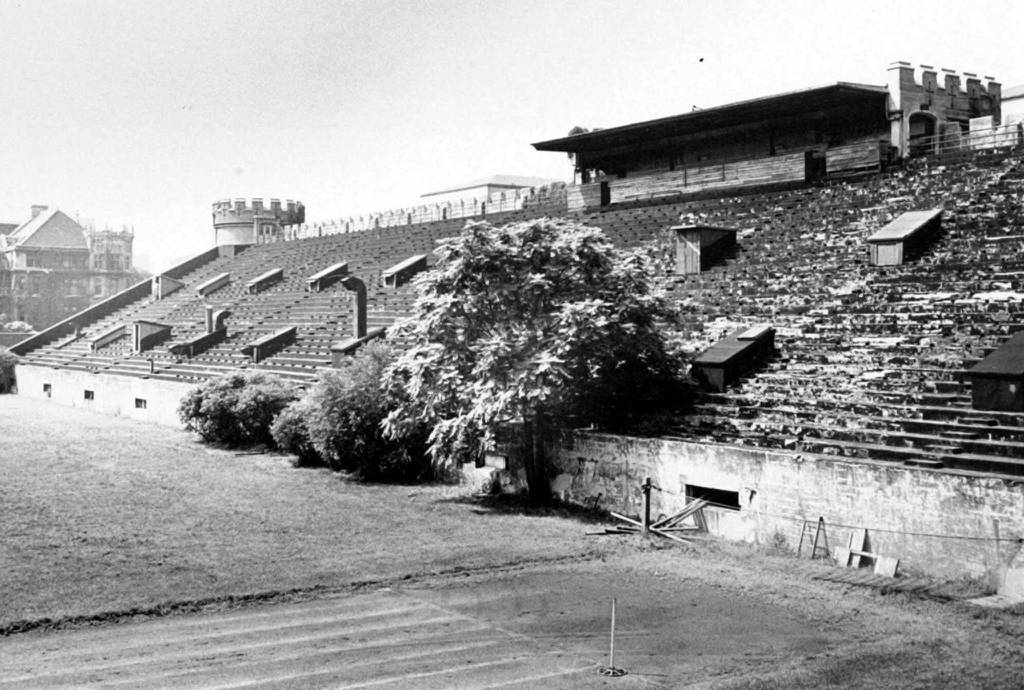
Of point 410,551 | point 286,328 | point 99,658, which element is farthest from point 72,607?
point 286,328

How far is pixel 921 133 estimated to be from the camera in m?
27.4

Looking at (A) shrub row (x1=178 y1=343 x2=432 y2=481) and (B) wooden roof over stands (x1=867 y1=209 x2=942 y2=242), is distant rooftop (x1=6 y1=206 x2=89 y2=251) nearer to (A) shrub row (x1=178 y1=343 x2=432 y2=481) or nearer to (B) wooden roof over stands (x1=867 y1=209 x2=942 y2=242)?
(A) shrub row (x1=178 y1=343 x2=432 y2=481)

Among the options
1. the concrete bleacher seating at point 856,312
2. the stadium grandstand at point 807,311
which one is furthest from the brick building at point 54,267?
the concrete bleacher seating at point 856,312

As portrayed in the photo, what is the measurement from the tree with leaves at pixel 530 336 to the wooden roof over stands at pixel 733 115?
10.1 metres

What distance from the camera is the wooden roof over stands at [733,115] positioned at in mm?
26688

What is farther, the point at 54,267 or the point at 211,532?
the point at 54,267

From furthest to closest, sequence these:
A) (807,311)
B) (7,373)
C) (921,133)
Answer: (7,373)
(921,133)
(807,311)

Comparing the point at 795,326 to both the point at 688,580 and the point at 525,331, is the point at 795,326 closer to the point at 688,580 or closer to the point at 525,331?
the point at 525,331

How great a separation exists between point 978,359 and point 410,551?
1023 centimetres

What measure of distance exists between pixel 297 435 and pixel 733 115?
52.0 feet

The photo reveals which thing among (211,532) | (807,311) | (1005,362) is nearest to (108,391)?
(211,532)

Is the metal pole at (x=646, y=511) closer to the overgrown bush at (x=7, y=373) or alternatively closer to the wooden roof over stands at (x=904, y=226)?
the wooden roof over stands at (x=904, y=226)

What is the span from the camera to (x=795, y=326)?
20828 millimetres

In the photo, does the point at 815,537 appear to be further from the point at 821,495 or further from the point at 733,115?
the point at 733,115
